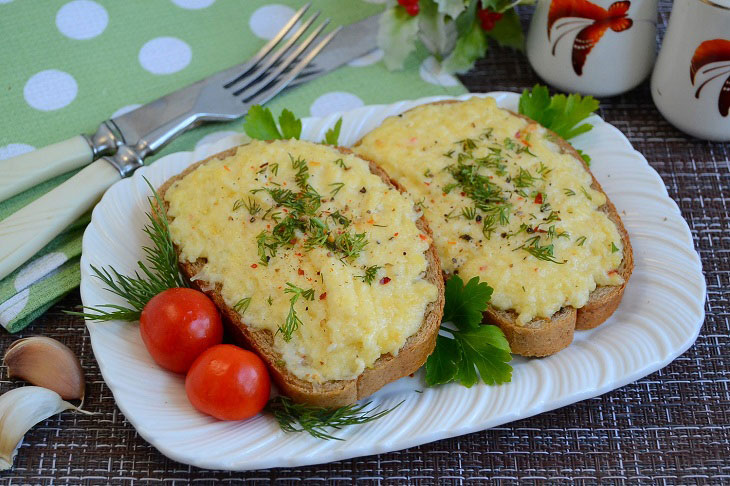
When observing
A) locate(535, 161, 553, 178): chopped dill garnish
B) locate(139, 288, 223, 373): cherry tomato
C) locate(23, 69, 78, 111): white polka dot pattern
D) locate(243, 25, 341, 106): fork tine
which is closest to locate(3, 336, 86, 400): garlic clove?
locate(139, 288, 223, 373): cherry tomato

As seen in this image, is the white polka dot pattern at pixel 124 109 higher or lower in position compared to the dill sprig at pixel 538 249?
higher

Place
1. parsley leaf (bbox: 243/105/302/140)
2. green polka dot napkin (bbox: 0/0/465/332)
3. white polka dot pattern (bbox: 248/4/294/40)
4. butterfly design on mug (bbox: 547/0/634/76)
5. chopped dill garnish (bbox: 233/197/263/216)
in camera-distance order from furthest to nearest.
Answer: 1. white polka dot pattern (bbox: 248/4/294/40)
2. green polka dot napkin (bbox: 0/0/465/332)
3. butterfly design on mug (bbox: 547/0/634/76)
4. parsley leaf (bbox: 243/105/302/140)
5. chopped dill garnish (bbox: 233/197/263/216)

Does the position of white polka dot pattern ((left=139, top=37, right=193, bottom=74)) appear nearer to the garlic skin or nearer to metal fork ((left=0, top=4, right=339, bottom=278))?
metal fork ((left=0, top=4, right=339, bottom=278))

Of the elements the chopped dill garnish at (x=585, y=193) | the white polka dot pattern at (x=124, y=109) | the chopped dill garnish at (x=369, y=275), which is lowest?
the chopped dill garnish at (x=585, y=193)

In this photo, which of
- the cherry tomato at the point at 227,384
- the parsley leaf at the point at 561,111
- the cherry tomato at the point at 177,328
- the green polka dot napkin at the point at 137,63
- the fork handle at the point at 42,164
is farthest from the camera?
the green polka dot napkin at the point at 137,63

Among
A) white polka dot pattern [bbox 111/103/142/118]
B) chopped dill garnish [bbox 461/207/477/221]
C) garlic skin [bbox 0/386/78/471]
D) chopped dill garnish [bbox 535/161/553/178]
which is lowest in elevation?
chopped dill garnish [bbox 535/161/553/178]

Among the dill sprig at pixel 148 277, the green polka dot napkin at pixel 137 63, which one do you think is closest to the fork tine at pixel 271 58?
the green polka dot napkin at pixel 137 63

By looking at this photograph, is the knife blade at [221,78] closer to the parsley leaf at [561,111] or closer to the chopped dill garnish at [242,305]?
the parsley leaf at [561,111]

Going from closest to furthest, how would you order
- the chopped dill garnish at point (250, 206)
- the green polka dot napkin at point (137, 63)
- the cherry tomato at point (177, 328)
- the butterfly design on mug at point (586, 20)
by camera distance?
the cherry tomato at point (177, 328) → the chopped dill garnish at point (250, 206) → the butterfly design on mug at point (586, 20) → the green polka dot napkin at point (137, 63)
